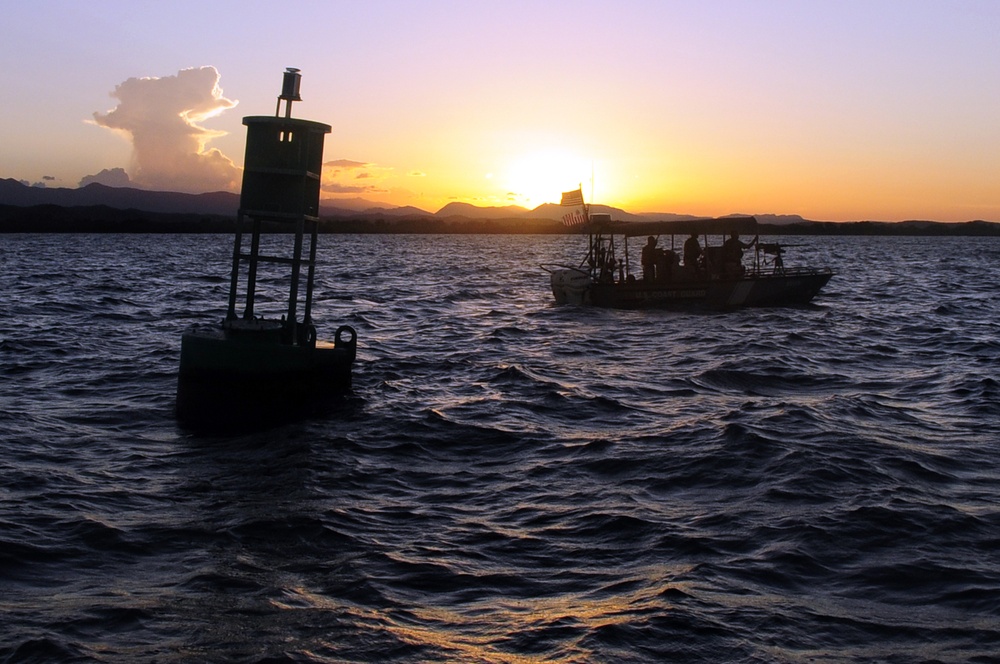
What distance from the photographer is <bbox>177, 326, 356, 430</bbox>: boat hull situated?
44.5 ft

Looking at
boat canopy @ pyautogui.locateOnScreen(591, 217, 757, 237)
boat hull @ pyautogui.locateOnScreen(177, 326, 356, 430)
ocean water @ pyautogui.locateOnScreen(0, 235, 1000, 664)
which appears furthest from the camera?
boat canopy @ pyautogui.locateOnScreen(591, 217, 757, 237)

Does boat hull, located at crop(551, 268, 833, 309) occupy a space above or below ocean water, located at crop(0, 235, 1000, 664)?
above

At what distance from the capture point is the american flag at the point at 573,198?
107 feet

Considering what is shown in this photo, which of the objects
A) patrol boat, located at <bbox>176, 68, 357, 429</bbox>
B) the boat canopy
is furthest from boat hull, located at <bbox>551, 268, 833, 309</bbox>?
patrol boat, located at <bbox>176, 68, 357, 429</bbox>

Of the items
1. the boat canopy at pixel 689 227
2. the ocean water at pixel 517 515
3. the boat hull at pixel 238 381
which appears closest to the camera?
the ocean water at pixel 517 515

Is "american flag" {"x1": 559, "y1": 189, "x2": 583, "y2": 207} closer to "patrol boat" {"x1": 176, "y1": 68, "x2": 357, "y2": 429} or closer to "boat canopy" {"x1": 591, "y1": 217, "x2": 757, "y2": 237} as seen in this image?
"boat canopy" {"x1": 591, "y1": 217, "x2": 757, "y2": 237}

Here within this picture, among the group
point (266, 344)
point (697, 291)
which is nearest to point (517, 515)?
point (266, 344)

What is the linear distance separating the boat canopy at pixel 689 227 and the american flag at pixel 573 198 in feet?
3.01

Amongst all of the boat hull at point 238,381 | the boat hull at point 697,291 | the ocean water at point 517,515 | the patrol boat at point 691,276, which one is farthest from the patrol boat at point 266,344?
the boat hull at point 697,291

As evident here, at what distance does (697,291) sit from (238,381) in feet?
68.0

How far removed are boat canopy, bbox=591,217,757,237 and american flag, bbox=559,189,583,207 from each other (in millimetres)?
917

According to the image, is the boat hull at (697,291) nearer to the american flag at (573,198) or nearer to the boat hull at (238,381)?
the american flag at (573,198)

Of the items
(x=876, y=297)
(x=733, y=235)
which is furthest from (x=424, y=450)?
(x=876, y=297)

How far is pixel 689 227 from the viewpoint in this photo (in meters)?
32.1
